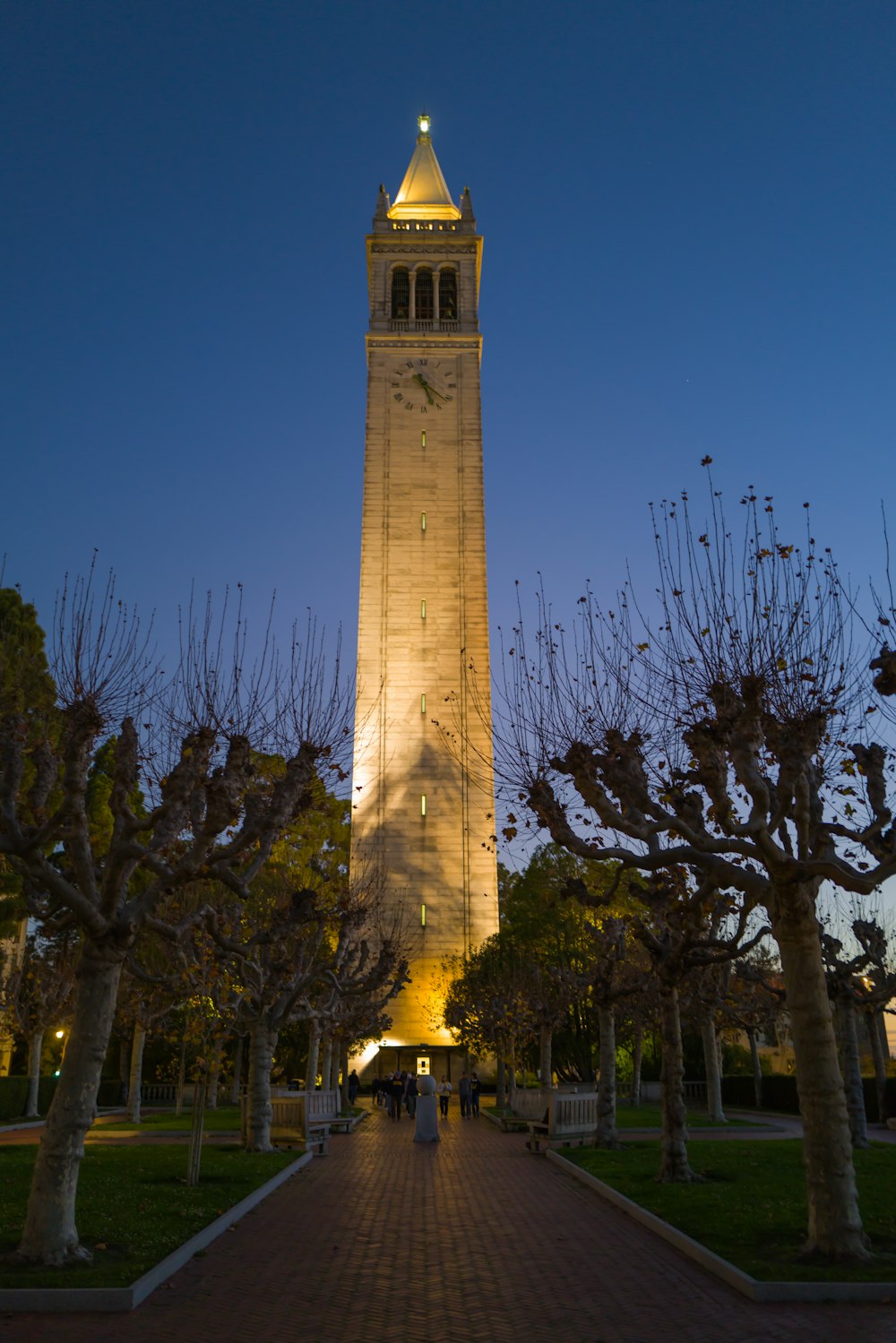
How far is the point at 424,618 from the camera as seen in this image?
58.3m

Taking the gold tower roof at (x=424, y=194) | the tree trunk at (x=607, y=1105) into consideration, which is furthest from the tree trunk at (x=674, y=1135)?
the gold tower roof at (x=424, y=194)

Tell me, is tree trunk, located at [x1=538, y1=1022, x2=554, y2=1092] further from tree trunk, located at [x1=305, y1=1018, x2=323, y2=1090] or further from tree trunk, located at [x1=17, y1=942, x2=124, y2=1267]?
tree trunk, located at [x1=17, y1=942, x2=124, y2=1267]

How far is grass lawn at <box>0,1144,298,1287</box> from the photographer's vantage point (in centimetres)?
Answer: 1077

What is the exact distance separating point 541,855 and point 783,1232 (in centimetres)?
4777

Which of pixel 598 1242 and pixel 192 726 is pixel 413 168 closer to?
pixel 192 726

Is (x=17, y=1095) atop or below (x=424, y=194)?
below

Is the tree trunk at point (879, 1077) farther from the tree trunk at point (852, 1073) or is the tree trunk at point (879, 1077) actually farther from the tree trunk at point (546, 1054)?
the tree trunk at point (546, 1054)

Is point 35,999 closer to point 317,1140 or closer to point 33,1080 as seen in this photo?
point 33,1080

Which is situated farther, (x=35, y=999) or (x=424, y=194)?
(x=424, y=194)

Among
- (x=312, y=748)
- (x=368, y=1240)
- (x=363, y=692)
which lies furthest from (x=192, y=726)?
(x=363, y=692)

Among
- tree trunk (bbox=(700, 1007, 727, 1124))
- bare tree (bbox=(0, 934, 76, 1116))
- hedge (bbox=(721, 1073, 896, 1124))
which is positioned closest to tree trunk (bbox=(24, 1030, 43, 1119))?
bare tree (bbox=(0, 934, 76, 1116))

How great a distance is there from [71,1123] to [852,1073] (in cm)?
2033

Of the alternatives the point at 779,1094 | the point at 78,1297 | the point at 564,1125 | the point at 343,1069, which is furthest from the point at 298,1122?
the point at 343,1069

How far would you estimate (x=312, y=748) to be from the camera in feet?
51.4
